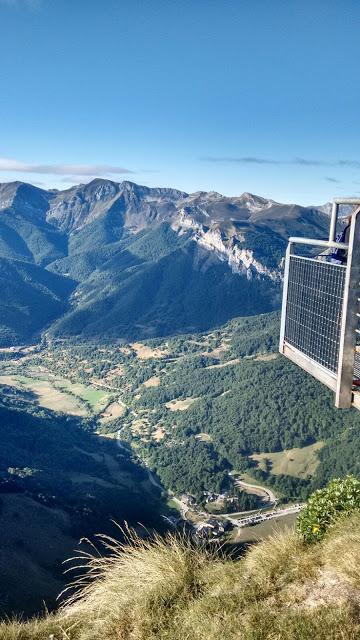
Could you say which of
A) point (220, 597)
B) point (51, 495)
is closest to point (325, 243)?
point (220, 597)

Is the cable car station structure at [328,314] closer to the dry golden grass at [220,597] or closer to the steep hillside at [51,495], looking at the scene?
the dry golden grass at [220,597]

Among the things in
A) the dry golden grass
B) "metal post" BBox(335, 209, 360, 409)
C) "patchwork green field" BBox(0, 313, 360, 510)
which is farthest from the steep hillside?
"metal post" BBox(335, 209, 360, 409)

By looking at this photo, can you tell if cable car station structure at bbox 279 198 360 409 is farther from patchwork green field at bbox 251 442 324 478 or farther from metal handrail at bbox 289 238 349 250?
patchwork green field at bbox 251 442 324 478

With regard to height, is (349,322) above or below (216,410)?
above

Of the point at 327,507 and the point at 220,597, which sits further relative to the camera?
the point at 327,507

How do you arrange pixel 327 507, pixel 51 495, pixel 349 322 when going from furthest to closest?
pixel 51 495 → pixel 327 507 → pixel 349 322

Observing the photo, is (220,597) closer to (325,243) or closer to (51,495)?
(325,243)

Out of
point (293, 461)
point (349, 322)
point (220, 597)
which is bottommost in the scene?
point (293, 461)
